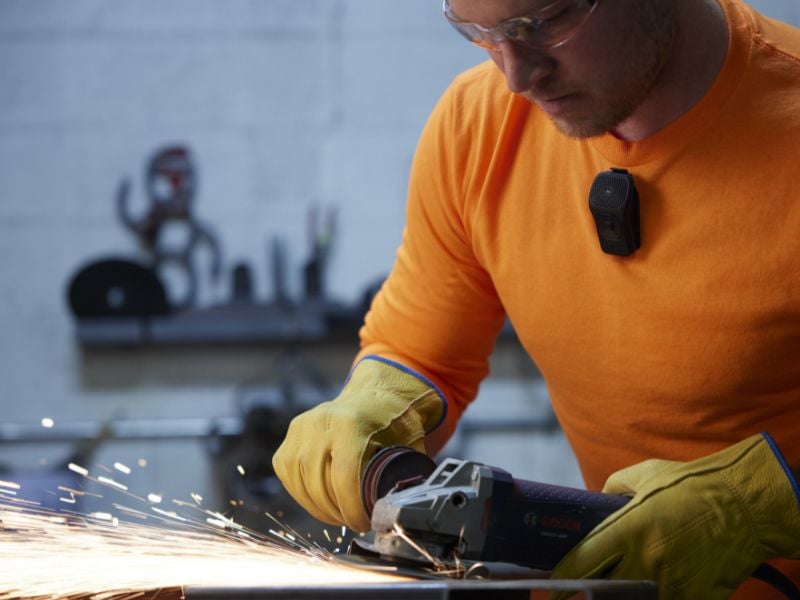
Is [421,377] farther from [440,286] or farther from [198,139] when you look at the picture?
[198,139]

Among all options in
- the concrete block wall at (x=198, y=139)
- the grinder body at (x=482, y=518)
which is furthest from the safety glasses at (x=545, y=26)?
the concrete block wall at (x=198, y=139)

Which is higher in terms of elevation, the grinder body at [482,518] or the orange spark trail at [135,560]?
the grinder body at [482,518]

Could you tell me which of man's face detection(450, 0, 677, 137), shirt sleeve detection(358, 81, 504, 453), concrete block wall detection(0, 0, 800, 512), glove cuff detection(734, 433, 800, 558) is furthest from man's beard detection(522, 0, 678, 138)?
concrete block wall detection(0, 0, 800, 512)

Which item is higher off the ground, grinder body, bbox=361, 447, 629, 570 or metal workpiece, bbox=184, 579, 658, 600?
grinder body, bbox=361, 447, 629, 570

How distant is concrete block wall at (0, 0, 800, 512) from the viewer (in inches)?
172

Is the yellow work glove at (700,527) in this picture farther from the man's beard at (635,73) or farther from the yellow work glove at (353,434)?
the man's beard at (635,73)

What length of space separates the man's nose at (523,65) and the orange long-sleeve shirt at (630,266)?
6.0 inches

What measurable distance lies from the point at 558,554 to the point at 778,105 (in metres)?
0.62

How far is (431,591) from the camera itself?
1044mm

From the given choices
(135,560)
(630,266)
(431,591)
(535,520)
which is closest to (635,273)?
(630,266)

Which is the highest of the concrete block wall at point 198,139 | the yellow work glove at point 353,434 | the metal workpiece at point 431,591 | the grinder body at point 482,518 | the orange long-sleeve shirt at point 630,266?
the concrete block wall at point 198,139

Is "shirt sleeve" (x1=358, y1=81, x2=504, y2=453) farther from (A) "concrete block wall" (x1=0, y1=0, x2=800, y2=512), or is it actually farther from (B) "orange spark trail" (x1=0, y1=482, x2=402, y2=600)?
(A) "concrete block wall" (x1=0, y1=0, x2=800, y2=512)

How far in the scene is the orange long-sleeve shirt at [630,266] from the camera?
1.37m

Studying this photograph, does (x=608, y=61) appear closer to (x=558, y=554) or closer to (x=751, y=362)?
(x=751, y=362)
